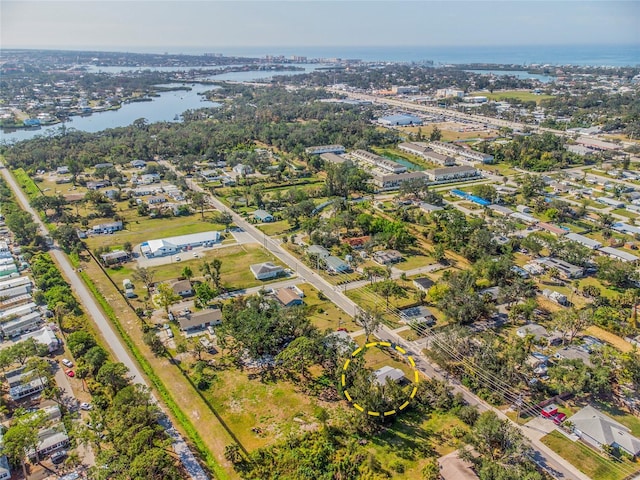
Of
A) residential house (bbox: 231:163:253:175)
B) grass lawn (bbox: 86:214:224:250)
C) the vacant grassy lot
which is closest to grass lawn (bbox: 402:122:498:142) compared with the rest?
residential house (bbox: 231:163:253:175)

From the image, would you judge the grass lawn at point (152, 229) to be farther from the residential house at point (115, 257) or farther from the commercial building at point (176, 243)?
the residential house at point (115, 257)

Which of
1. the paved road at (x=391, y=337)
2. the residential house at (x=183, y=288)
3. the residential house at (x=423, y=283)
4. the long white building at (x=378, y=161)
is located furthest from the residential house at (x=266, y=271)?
the long white building at (x=378, y=161)

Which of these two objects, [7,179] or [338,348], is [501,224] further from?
[7,179]

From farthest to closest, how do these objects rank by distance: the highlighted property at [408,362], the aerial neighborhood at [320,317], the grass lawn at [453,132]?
the grass lawn at [453,132] → the highlighted property at [408,362] → the aerial neighborhood at [320,317]

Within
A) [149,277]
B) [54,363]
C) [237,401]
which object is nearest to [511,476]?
[237,401]

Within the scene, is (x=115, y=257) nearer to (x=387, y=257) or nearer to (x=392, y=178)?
(x=387, y=257)
